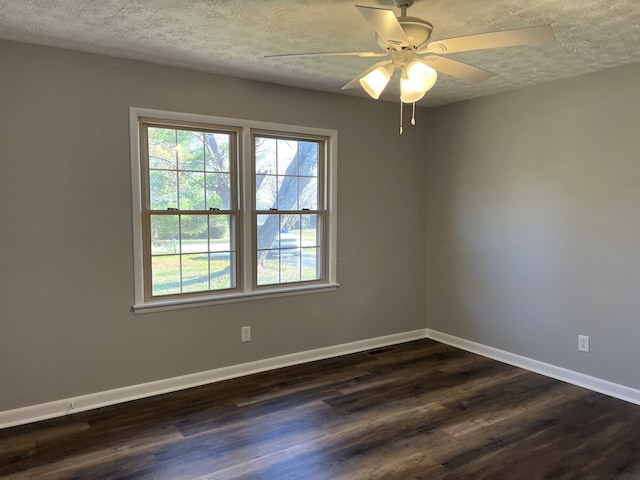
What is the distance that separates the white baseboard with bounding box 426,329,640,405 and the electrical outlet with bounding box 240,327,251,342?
2081mm

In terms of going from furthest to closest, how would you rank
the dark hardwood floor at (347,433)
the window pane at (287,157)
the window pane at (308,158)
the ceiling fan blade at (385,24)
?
the window pane at (308,158)
the window pane at (287,157)
the dark hardwood floor at (347,433)
the ceiling fan blade at (385,24)

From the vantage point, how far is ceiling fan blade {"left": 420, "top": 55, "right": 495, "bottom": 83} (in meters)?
2.18

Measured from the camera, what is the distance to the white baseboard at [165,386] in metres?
2.91

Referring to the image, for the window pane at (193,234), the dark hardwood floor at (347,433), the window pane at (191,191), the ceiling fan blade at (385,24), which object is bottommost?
the dark hardwood floor at (347,433)

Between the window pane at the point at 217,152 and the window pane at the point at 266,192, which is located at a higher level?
the window pane at the point at 217,152

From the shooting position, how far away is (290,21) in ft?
7.91

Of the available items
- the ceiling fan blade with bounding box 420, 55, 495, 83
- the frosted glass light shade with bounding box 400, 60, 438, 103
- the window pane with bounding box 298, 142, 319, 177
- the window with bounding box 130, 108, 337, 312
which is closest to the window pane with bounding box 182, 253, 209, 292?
the window with bounding box 130, 108, 337, 312

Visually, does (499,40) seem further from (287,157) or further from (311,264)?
(311,264)

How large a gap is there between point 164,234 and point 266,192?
3.00 ft

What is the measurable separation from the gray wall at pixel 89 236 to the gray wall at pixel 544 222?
5.07 feet

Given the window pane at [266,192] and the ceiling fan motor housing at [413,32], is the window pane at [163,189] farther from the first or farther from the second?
the ceiling fan motor housing at [413,32]

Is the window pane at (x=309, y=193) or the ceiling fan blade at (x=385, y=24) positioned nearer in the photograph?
the ceiling fan blade at (x=385, y=24)

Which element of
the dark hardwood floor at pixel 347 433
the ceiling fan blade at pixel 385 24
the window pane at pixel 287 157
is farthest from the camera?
the window pane at pixel 287 157

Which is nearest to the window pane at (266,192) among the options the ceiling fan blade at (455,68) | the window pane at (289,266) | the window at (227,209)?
the window at (227,209)
